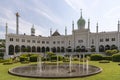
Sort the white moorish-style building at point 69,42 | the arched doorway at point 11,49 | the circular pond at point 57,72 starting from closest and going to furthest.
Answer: the circular pond at point 57,72
the white moorish-style building at point 69,42
the arched doorway at point 11,49

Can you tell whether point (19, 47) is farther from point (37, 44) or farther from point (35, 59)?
point (35, 59)

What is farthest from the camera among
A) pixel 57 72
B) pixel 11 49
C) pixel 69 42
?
pixel 69 42

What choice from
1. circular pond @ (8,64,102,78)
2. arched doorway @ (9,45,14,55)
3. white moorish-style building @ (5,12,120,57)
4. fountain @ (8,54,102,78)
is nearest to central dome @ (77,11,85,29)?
white moorish-style building @ (5,12,120,57)

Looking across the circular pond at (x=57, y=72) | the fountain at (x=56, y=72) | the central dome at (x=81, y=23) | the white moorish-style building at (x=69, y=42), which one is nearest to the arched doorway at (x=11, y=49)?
the white moorish-style building at (x=69, y=42)

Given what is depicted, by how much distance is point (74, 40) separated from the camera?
226 ft

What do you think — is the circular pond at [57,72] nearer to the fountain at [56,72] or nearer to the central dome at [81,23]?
the fountain at [56,72]

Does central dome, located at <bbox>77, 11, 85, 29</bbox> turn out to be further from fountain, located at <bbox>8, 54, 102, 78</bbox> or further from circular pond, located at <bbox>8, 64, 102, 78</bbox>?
circular pond, located at <bbox>8, 64, 102, 78</bbox>

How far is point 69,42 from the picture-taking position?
70.2m

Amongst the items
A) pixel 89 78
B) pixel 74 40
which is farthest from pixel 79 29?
pixel 89 78

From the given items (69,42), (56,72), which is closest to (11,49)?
(69,42)

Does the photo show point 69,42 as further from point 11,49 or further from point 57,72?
point 57,72

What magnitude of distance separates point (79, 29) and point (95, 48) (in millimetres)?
9937

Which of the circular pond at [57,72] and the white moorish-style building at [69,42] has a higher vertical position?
the white moorish-style building at [69,42]

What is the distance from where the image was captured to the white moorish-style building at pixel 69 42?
205ft
